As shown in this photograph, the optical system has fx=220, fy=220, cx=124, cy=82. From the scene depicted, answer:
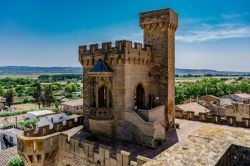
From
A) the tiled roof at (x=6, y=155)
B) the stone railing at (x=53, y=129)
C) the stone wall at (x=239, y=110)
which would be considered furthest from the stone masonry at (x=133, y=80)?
the tiled roof at (x=6, y=155)

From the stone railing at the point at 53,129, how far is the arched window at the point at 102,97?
3627mm

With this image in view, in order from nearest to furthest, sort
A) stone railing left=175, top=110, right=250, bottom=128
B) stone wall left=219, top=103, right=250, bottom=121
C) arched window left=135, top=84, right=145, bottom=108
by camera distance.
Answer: stone railing left=175, top=110, right=250, bottom=128, arched window left=135, top=84, right=145, bottom=108, stone wall left=219, top=103, right=250, bottom=121

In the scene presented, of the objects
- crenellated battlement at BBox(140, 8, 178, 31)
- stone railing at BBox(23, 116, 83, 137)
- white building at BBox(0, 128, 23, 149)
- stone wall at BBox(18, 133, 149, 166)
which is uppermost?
crenellated battlement at BBox(140, 8, 178, 31)

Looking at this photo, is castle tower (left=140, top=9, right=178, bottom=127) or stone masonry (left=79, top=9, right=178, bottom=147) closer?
stone masonry (left=79, top=9, right=178, bottom=147)

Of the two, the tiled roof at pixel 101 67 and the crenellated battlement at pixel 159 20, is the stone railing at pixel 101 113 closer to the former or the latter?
the tiled roof at pixel 101 67

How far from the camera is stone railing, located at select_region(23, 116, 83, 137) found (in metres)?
18.0

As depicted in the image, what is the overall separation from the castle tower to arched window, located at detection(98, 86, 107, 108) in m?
4.91

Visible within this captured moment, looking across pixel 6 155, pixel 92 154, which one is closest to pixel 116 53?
pixel 92 154

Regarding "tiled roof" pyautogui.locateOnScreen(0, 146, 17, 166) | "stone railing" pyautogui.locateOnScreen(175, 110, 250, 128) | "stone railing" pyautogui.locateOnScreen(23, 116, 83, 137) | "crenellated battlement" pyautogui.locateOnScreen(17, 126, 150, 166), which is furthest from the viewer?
"tiled roof" pyautogui.locateOnScreen(0, 146, 17, 166)

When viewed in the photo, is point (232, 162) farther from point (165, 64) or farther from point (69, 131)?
point (69, 131)

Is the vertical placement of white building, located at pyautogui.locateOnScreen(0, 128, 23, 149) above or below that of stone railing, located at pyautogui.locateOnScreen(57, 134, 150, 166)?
below

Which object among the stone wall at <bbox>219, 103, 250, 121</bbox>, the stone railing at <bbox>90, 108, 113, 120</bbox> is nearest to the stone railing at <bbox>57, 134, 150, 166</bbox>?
the stone railing at <bbox>90, 108, 113, 120</bbox>

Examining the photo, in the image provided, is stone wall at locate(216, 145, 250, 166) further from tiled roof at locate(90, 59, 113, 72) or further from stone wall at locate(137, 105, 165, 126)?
tiled roof at locate(90, 59, 113, 72)

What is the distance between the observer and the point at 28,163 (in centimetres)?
1662
